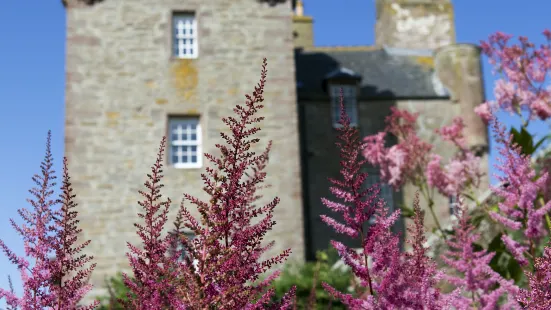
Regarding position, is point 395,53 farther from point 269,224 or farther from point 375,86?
point 269,224

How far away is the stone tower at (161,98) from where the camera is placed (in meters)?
17.0

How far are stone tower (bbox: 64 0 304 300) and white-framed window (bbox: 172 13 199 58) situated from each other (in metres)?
0.03

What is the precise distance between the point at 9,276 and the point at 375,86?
20804 mm

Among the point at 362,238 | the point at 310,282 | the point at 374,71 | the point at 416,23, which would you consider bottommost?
the point at 310,282

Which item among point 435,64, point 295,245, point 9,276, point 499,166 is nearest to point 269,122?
point 295,245

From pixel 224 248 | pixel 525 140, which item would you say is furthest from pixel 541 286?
pixel 525 140

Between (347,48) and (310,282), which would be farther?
(347,48)

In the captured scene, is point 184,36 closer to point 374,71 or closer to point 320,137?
point 320,137

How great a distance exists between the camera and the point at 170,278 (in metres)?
2.14

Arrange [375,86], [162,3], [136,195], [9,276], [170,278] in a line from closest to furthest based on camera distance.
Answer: [170,278] < [9,276] < [136,195] < [162,3] < [375,86]

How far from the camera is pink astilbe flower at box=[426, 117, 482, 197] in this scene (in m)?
6.73

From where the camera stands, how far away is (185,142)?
1747cm

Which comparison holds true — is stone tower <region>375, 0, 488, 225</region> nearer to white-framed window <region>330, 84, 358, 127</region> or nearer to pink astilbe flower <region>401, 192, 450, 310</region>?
white-framed window <region>330, 84, 358, 127</region>

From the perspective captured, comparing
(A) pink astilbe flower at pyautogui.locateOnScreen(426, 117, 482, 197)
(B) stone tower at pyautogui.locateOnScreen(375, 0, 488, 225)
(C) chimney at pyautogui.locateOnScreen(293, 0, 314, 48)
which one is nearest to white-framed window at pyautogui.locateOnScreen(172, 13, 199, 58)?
(B) stone tower at pyautogui.locateOnScreen(375, 0, 488, 225)
